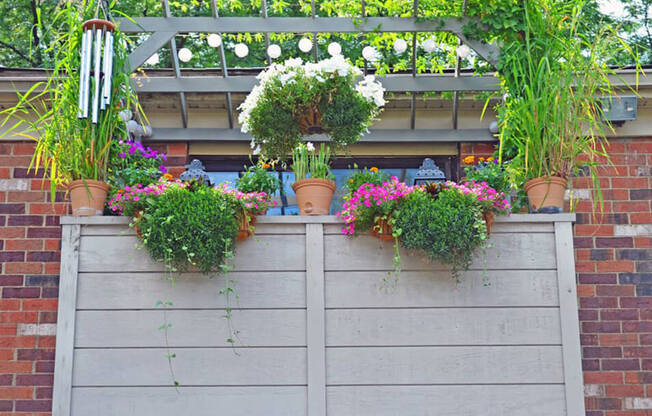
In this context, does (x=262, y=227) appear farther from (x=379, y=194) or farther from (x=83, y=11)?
(x=83, y=11)

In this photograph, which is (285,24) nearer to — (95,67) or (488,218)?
(95,67)

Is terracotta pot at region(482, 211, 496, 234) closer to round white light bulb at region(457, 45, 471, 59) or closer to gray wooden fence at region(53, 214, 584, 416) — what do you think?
gray wooden fence at region(53, 214, 584, 416)

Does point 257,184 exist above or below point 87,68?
below

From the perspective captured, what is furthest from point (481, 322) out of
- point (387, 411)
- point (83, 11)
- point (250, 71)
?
point (250, 71)

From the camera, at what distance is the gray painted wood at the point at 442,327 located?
362cm

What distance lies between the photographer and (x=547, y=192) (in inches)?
153

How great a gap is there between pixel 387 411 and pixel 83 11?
258 cm

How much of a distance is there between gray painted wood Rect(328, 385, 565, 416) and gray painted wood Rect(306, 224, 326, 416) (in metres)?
0.06

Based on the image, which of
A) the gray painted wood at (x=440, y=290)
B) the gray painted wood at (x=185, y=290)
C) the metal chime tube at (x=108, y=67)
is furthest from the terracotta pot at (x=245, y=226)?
the metal chime tube at (x=108, y=67)

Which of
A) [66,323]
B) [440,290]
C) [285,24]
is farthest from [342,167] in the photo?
[66,323]

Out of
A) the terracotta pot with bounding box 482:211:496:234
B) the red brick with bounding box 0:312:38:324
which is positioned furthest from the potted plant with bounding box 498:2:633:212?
the red brick with bounding box 0:312:38:324

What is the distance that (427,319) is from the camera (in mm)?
3652

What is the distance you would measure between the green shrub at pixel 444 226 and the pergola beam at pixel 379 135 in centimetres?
224

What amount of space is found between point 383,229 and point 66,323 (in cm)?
151
